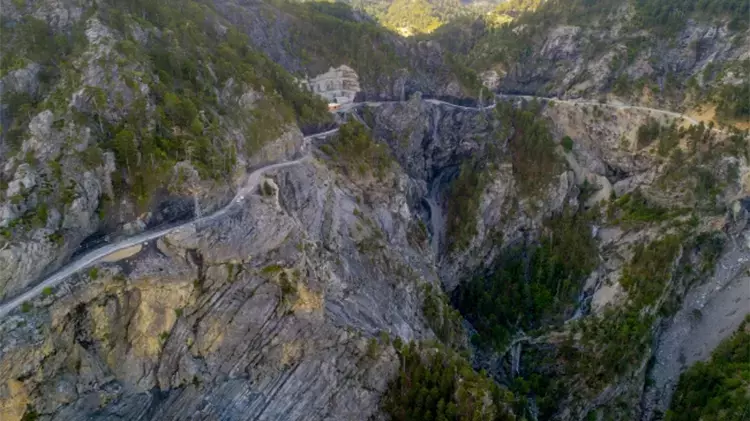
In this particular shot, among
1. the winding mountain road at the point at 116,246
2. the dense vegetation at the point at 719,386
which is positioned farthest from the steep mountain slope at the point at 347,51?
the dense vegetation at the point at 719,386

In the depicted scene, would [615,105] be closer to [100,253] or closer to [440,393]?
[440,393]

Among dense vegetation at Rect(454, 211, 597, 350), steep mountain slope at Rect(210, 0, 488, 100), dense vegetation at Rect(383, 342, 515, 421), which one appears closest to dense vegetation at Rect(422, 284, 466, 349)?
dense vegetation at Rect(454, 211, 597, 350)

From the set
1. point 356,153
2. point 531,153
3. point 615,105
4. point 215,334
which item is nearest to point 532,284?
point 531,153

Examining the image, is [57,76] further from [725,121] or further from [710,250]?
[725,121]

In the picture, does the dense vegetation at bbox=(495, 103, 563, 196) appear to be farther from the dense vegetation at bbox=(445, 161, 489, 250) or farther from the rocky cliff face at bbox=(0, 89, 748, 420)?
the rocky cliff face at bbox=(0, 89, 748, 420)

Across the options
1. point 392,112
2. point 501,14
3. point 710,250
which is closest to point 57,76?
point 392,112

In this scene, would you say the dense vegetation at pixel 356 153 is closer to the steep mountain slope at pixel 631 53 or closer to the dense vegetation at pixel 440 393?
the dense vegetation at pixel 440 393
